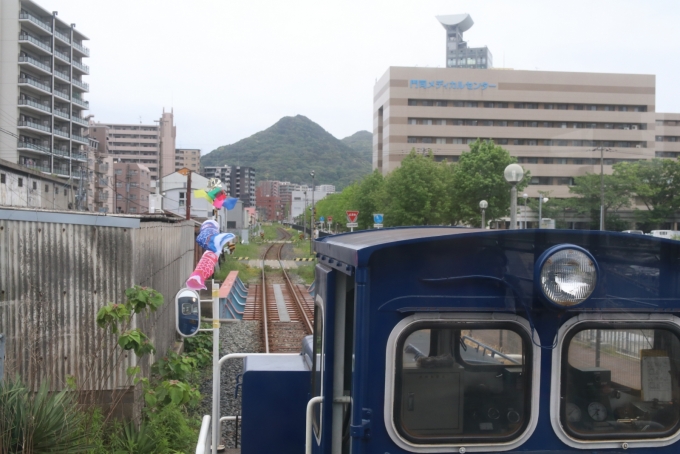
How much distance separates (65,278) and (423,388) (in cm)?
547

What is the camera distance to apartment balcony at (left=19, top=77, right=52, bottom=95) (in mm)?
56062

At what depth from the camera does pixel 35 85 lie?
5759cm

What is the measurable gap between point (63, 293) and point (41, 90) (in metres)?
58.5

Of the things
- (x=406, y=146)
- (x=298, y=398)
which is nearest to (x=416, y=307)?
(x=298, y=398)

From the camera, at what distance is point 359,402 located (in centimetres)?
271

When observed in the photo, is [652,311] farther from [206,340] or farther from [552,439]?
[206,340]

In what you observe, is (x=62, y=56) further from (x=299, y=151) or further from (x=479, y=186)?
(x=299, y=151)

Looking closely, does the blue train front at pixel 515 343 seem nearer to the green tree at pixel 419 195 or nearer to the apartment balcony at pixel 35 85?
the green tree at pixel 419 195

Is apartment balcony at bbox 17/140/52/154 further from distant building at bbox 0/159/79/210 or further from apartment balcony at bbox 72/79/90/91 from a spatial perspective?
apartment balcony at bbox 72/79/90/91

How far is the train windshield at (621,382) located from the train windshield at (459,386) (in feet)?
0.74

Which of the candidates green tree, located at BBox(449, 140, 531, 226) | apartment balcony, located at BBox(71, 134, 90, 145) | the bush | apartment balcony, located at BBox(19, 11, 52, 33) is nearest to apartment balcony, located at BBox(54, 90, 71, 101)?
apartment balcony, located at BBox(71, 134, 90, 145)

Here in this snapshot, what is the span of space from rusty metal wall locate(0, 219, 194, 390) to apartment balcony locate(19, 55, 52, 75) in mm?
57014

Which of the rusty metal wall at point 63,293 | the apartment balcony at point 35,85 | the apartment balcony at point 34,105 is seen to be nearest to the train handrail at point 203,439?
the rusty metal wall at point 63,293

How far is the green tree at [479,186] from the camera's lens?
72.9 feet
